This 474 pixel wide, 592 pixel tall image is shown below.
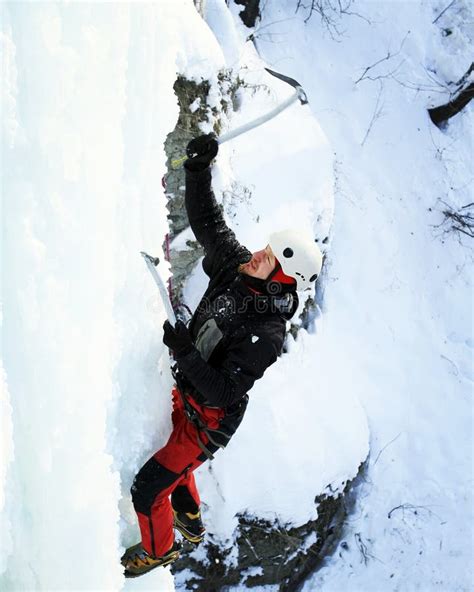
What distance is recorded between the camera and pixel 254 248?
4.29m

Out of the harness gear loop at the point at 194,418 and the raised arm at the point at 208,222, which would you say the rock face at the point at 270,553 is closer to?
the harness gear loop at the point at 194,418

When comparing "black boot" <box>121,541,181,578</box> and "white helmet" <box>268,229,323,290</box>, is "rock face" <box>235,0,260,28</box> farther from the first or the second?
"black boot" <box>121,541,181,578</box>

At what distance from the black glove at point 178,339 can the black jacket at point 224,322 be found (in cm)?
3

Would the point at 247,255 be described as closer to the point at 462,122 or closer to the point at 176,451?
the point at 176,451

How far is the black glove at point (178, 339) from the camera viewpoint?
2.08 meters

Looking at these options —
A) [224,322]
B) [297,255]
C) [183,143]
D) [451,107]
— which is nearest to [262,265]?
[297,255]

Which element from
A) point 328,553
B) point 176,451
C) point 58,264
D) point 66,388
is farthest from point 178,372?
point 328,553

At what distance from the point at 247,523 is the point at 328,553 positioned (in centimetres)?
138

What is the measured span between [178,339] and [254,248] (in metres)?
2.30

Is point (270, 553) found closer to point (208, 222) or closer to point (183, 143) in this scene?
point (208, 222)

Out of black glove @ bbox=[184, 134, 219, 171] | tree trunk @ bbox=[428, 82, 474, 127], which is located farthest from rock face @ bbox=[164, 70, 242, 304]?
tree trunk @ bbox=[428, 82, 474, 127]

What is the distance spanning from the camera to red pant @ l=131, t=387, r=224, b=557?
239 centimetres

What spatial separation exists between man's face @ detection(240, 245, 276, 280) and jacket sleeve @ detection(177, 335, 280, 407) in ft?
0.93

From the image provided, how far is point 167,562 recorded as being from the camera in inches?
105
